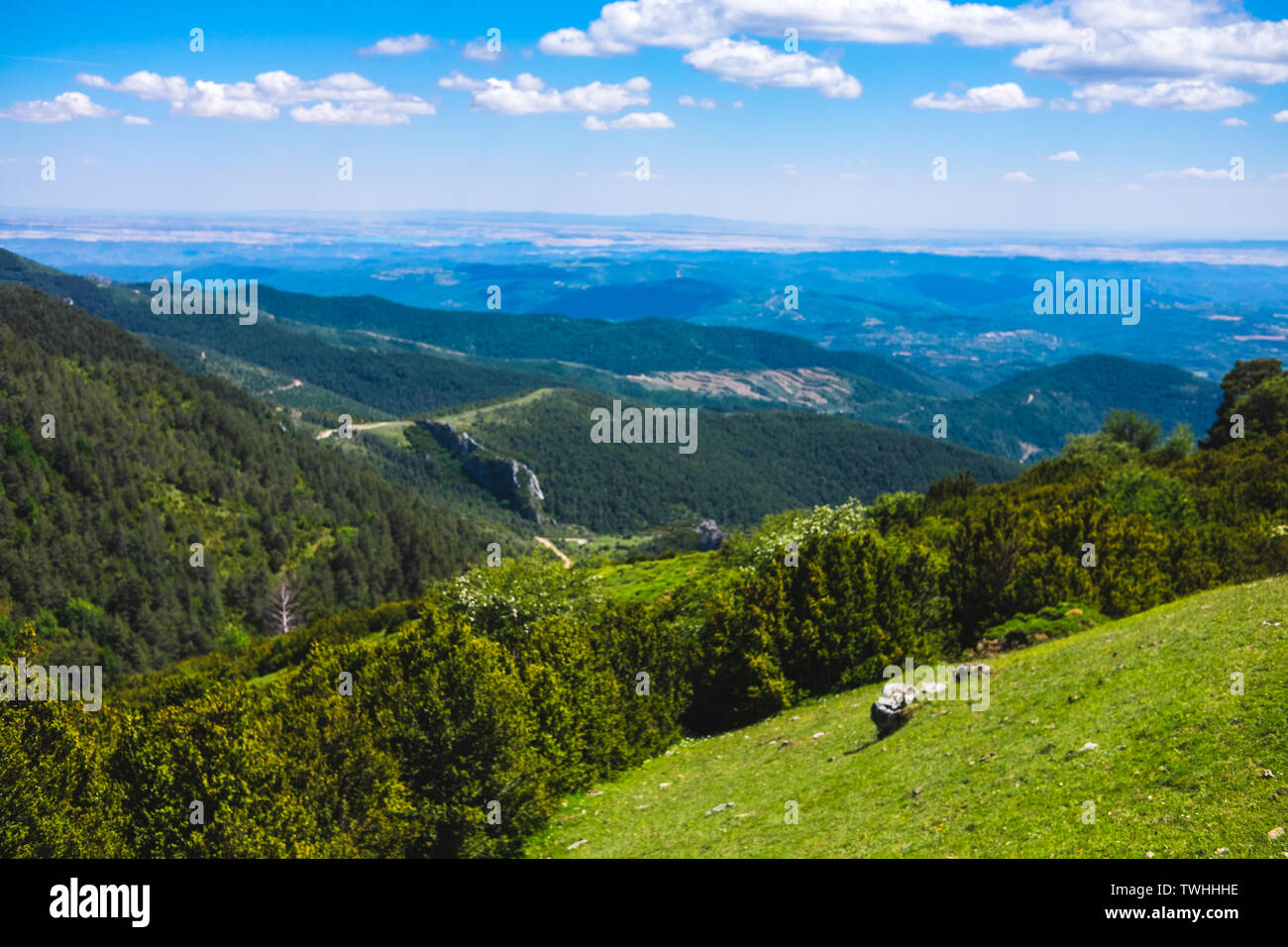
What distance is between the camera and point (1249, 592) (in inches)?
1497

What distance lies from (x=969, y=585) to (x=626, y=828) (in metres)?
34.1

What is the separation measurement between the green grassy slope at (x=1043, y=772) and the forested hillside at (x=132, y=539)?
129 m

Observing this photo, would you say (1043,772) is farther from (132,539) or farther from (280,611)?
(132,539)

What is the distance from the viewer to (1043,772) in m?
25.2

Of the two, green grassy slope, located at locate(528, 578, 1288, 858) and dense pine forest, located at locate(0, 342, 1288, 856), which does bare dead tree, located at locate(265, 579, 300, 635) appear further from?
green grassy slope, located at locate(528, 578, 1288, 858)

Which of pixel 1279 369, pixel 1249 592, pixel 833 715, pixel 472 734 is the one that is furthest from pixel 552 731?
pixel 1279 369

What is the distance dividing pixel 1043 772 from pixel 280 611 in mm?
165635

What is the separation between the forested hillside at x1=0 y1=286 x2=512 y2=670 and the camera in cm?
14612

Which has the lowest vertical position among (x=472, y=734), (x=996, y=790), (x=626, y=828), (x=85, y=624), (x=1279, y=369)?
(x=85, y=624)

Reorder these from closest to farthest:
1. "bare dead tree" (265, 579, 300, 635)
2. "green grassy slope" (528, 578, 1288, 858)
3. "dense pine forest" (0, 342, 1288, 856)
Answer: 1. "green grassy slope" (528, 578, 1288, 858)
2. "dense pine forest" (0, 342, 1288, 856)
3. "bare dead tree" (265, 579, 300, 635)

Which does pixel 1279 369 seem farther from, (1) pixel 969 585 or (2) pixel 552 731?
(2) pixel 552 731

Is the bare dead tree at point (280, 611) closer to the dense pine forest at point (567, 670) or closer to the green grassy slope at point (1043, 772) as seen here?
the dense pine forest at point (567, 670)

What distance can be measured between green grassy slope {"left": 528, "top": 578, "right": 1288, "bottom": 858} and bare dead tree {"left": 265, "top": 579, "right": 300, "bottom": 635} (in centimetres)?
13815

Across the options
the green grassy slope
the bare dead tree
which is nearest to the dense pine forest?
the green grassy slope
